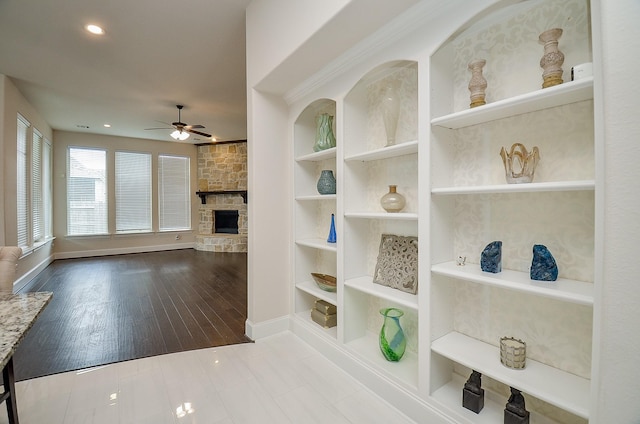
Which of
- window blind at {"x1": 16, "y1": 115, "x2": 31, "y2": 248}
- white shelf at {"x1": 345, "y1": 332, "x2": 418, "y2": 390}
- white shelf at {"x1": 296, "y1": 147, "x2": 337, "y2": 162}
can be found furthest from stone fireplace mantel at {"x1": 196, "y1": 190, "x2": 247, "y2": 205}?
white shelf at {"x1": 345, "y1": 332, "x2": 418, "y2": 390}

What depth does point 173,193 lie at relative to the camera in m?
7.74

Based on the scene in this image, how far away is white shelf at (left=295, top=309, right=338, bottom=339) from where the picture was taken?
7.80 feet

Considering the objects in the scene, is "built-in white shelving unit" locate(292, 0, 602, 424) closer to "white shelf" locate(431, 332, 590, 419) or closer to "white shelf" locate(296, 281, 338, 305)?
"white shelf" locate(431, 332, 590, 419)

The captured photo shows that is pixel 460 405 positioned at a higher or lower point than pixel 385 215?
lower

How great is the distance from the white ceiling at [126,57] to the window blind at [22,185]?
54cm

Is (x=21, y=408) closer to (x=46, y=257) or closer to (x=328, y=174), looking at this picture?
(x=328, y=174)

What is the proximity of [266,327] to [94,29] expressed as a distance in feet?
11.0

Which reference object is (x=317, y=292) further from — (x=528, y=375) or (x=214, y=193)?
(x=214, y=193)

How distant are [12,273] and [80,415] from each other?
3.04 feet

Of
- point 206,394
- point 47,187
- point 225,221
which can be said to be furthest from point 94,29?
point 225,221

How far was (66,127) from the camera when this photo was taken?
616cm

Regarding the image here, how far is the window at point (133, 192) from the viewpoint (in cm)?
704

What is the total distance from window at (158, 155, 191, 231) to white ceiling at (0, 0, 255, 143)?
7.16 ft

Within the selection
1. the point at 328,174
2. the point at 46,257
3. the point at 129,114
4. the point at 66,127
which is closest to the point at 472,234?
the point at 328,174
